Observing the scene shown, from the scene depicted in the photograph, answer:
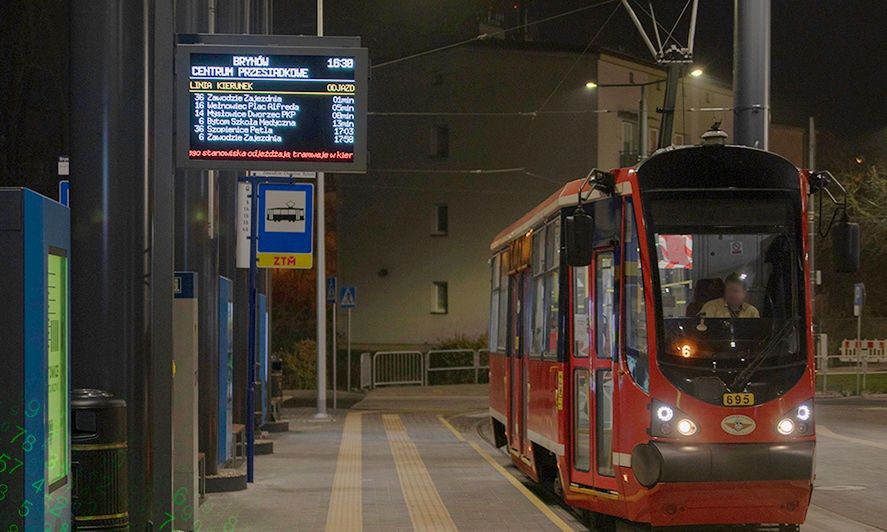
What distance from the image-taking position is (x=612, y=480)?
1090 cm

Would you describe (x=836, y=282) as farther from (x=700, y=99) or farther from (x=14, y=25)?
(x=14, y=25)

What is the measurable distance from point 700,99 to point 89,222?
4603cm

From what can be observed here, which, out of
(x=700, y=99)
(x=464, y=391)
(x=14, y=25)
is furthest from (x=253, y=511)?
(x=700, y=99)

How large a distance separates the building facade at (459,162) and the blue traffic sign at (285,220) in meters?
30.3

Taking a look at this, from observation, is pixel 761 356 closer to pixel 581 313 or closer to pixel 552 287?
pixel 581 313

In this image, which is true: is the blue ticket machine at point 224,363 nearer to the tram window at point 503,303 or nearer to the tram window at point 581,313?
the tram window at point 503,303

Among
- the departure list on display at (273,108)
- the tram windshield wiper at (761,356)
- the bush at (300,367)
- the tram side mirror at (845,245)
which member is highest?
the departure list on display at (273,108)

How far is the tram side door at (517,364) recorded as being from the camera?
587 inches

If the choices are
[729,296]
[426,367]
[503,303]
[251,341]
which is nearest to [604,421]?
[729,296]

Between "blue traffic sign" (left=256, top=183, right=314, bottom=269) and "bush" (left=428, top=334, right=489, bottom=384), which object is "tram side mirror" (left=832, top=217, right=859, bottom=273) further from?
"bush" (left=428, top=334, right=489, bottom=384)

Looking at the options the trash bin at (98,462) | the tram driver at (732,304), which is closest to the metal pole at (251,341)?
the tram driver at (732,304)

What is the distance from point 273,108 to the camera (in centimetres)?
1080

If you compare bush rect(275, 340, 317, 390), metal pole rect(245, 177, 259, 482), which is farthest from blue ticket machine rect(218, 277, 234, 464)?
bush rect(275, 340, 317, 390)

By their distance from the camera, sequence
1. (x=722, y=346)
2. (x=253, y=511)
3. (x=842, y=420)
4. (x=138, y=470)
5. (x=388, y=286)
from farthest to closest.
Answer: (x=388, y=286) → (x=842, y=420) → (x=253, y=511) → (x=722, y=346) → (x=138, y=470)
